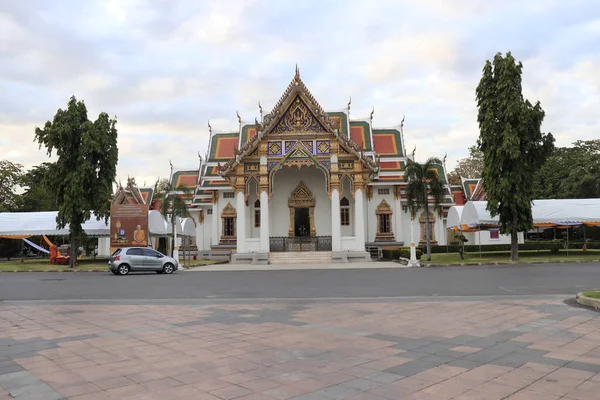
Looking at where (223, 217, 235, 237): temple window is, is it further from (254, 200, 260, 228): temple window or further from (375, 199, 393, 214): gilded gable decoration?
(375, 199, 393, 214): gilded gable decoration

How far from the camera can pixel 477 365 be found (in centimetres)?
563

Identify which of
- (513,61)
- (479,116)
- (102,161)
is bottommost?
(102,161)

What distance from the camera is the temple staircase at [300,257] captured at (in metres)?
31.2

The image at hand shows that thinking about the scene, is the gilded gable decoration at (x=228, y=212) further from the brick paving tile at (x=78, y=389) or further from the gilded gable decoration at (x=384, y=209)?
the brick paving tile at (x=78, y=389)

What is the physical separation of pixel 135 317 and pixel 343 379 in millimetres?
5672

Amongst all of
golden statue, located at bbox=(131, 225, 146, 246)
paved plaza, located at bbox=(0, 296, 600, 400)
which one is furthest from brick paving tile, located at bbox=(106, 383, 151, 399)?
golden statue, located at bbox=(131, 225, 146, 246)

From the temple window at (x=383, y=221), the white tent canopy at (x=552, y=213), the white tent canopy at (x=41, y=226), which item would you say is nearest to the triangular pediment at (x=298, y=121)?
the temple window at (x=383, y=221)

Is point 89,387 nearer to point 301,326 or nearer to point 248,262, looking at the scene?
point 301,326

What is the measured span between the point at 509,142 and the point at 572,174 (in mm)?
25481

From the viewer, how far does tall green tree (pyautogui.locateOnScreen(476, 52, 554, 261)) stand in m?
27.7

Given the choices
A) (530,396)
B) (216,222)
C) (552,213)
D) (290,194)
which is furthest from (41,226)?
(530,396)

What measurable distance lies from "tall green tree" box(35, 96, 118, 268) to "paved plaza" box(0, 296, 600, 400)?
20.7 meters

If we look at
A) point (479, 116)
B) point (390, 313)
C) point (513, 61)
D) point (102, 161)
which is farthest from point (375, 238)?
point (390, 313)

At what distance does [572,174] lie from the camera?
47.9 metres
